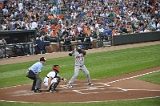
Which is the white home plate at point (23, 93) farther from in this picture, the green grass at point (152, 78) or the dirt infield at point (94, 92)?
the green grass at point (152, 78)

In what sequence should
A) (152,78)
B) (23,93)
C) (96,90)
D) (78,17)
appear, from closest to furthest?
1. (23,93)
2. (96,90)
3. (152,78)
4. (78,17)

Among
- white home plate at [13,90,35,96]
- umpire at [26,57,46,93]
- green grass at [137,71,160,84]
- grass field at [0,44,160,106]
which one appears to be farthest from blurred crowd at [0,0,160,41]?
umpire at [26,57,46,93]

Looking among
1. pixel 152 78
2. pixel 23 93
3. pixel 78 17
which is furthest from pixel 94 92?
pixel 78 17

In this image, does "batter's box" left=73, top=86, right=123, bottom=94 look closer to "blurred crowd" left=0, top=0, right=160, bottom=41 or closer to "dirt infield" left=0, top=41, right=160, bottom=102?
"dirt infield" left=0, top=41, right=160, bottom=102

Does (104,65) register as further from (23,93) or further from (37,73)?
(23,93)

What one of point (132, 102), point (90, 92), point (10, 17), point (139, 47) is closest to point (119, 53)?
point (139, 47)

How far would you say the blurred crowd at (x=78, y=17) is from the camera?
2850 centimetres

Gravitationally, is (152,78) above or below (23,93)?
above

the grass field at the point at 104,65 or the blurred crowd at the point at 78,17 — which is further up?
the blurred crowd at the point at 78,17

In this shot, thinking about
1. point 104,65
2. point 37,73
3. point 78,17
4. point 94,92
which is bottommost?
point 94,92

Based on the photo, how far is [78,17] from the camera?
108 ft

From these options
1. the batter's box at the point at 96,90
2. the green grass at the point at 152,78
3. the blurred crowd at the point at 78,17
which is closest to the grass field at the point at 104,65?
the green grass at the point at 152,78

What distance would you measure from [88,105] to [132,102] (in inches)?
59.0

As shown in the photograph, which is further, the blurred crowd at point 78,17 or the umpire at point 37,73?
the blurred crowd at point 78,17
